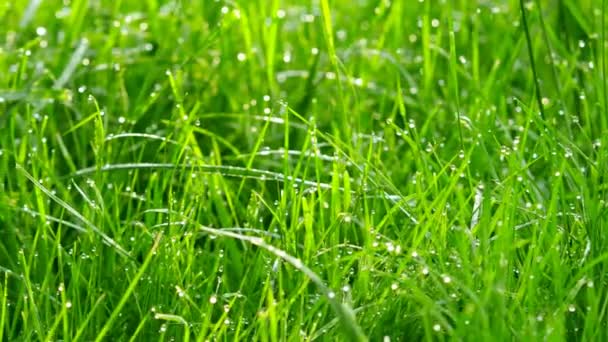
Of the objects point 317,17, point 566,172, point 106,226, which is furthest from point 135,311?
point 317,17

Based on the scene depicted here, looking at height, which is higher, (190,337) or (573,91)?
(573,91)

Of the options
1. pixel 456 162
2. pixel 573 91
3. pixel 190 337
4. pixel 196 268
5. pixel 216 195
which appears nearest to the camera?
pixel 190 337

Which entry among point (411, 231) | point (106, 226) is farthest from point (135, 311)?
point (411, 231)

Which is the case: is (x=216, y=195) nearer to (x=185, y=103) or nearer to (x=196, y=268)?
(x=196, y=268)

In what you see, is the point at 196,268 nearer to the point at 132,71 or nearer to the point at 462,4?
the point at 132,71

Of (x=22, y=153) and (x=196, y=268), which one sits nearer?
(x=196, y=268)

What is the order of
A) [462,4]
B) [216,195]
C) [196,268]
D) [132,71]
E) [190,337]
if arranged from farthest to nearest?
[462,4] → [132,71] → [216,195] → [196,268] → [190,337]
